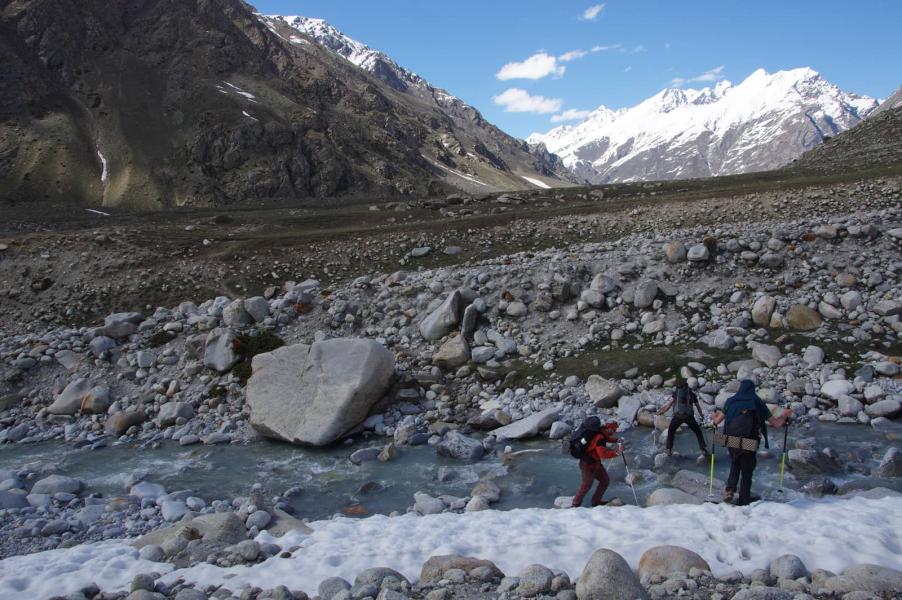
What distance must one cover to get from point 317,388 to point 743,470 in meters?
11.5

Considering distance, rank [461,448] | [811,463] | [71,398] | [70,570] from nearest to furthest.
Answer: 1. [70,570]
2. [811,463]
3. [461,448]
4. [71,398]

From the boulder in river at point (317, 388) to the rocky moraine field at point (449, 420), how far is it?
8 cm

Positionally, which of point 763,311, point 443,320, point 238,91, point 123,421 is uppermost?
point 238,91

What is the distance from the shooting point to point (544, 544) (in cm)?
939

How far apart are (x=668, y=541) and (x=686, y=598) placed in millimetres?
1843

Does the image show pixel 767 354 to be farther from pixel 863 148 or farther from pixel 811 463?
pixel 863 148

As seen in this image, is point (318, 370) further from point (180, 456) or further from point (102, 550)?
point (102, 550)

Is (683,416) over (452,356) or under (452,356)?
under

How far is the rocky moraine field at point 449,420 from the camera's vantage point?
348 inches

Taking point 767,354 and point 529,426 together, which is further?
point 767,354

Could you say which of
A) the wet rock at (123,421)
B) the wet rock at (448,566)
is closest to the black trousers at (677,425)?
the wet rock at (448,566)

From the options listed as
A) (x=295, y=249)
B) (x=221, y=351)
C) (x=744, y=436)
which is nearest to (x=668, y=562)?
(x=744, y=436)

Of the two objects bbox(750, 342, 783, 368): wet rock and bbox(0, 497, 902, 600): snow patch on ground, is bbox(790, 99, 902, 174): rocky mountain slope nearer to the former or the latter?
bbox(750, 342, 783, 368): wet rock

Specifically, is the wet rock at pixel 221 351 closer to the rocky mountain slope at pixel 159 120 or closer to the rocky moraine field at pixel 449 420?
the rocky moraine field at pixel 449 420
